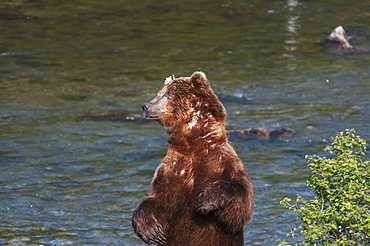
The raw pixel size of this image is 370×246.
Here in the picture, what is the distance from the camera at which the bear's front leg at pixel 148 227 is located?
5363 mm

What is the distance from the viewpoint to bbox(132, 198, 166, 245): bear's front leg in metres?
5.36

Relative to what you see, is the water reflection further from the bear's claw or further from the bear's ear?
the bear's claw

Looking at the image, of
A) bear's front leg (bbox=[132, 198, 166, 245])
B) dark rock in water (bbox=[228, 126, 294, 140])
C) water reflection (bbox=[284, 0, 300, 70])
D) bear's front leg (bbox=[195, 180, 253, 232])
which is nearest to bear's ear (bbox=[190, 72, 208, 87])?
bear's front leg (bbox=[195, 180, 253, 232])

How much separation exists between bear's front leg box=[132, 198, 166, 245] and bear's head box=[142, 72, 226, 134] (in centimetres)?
68

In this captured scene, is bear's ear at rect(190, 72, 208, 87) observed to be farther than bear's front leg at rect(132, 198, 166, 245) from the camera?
Yes

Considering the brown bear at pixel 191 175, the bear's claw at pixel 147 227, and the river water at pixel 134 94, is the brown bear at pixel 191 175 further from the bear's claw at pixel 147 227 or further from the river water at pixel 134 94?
the river water at pixel 134 94

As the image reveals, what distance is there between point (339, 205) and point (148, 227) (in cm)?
138

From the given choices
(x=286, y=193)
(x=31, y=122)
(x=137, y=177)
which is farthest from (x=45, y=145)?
(x=286, y=193)

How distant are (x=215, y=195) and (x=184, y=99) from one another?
0.87 metres

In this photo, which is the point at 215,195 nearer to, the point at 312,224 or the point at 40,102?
the point at 312,224

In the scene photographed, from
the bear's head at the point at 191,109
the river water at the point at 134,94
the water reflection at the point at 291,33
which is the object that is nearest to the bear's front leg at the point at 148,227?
the bear's head at the point at 191,109

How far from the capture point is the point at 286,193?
986 cm

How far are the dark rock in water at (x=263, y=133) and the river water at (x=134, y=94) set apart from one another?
178 millimetres

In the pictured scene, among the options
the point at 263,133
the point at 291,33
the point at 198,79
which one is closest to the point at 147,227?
the point at 198,79
